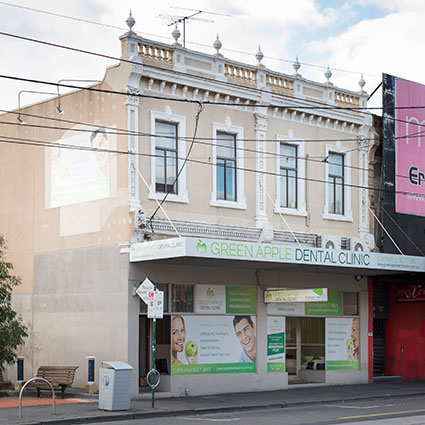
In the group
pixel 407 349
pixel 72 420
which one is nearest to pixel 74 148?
pixel 72 420

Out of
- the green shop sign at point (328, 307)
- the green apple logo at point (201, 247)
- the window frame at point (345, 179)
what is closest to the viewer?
the green apple logo at point (201, 247)

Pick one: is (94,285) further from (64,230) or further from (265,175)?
(265,175)

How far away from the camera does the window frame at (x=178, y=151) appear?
22.5 metres

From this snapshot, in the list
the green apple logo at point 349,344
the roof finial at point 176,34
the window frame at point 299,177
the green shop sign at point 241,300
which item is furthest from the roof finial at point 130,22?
the green apple logo at point 349,344

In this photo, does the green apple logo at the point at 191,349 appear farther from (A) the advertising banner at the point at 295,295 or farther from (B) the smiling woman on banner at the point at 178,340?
(A) the advertising banner at the point at 295,295

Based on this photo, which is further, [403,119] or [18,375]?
[403,119]

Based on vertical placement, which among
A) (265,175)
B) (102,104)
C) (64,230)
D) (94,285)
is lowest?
(94,285)

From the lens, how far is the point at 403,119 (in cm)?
2809

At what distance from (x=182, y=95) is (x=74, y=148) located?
11.4 feet

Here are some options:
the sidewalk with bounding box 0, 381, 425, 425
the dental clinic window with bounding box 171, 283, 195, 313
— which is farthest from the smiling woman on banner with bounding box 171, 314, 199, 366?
the sidewalk with bounding box 0, 381, 425, 425

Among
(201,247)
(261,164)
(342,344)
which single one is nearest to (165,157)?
(261,164)

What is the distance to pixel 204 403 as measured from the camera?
2072 centimetres

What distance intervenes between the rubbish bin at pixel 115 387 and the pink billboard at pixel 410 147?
12853 millimetres

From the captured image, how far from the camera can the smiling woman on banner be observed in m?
22.5
